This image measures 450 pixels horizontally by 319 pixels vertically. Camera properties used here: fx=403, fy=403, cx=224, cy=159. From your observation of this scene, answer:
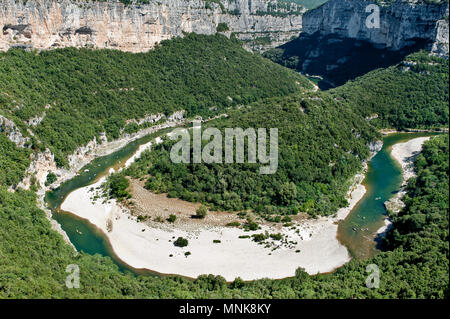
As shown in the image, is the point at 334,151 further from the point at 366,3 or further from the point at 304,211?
the point at 366,3

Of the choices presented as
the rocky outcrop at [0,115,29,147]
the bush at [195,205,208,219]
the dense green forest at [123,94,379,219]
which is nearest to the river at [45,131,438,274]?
the dense green forest at [123,94,379,219]

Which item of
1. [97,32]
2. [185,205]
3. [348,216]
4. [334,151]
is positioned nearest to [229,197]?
[185,205]

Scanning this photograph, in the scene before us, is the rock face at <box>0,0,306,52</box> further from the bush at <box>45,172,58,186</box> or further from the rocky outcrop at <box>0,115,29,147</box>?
the bush at <box>45,172,58,186</box>

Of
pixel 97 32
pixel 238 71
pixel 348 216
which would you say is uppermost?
pixel 97 32

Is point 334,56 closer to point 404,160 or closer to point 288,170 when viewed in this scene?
point 404,160

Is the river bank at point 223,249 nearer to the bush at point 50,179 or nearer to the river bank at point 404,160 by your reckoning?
the river bank at point 404,160

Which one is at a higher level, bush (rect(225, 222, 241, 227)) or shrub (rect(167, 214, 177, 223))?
shrub (rect(167, 214, 177, 223))
